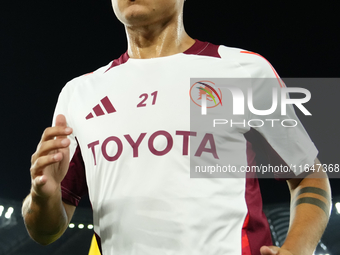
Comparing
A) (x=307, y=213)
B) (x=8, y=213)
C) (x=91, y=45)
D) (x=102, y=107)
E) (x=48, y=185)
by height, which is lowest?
(x=8, y=213)

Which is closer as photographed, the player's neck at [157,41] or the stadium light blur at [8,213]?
the player's neck at [157,41]

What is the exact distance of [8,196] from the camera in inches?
215

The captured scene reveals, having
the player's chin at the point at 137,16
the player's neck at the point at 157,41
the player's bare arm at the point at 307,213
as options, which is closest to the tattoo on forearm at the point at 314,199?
the player's bare arm at the point at 307,213

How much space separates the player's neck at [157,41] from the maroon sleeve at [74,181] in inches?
15.1

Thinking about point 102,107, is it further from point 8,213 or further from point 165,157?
point 8,213

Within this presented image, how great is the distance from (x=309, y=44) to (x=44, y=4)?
3.50 m

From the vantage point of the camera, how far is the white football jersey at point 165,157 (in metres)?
0.92

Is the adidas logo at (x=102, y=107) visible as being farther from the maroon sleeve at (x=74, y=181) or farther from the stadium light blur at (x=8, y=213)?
the stadium light blur at (x=8, y=213)

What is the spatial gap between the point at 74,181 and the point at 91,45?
4.07 m

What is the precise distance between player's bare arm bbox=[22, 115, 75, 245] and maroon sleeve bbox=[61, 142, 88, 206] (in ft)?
0.12

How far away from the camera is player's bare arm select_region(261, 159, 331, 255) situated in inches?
35.9

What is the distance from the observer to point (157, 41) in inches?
48.8

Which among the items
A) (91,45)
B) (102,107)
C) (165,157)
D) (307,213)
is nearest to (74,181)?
(102,107)

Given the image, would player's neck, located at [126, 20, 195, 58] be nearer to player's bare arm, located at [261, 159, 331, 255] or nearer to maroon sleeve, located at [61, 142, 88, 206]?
maroon sleeve, located at [61, 142, 88, 206]
